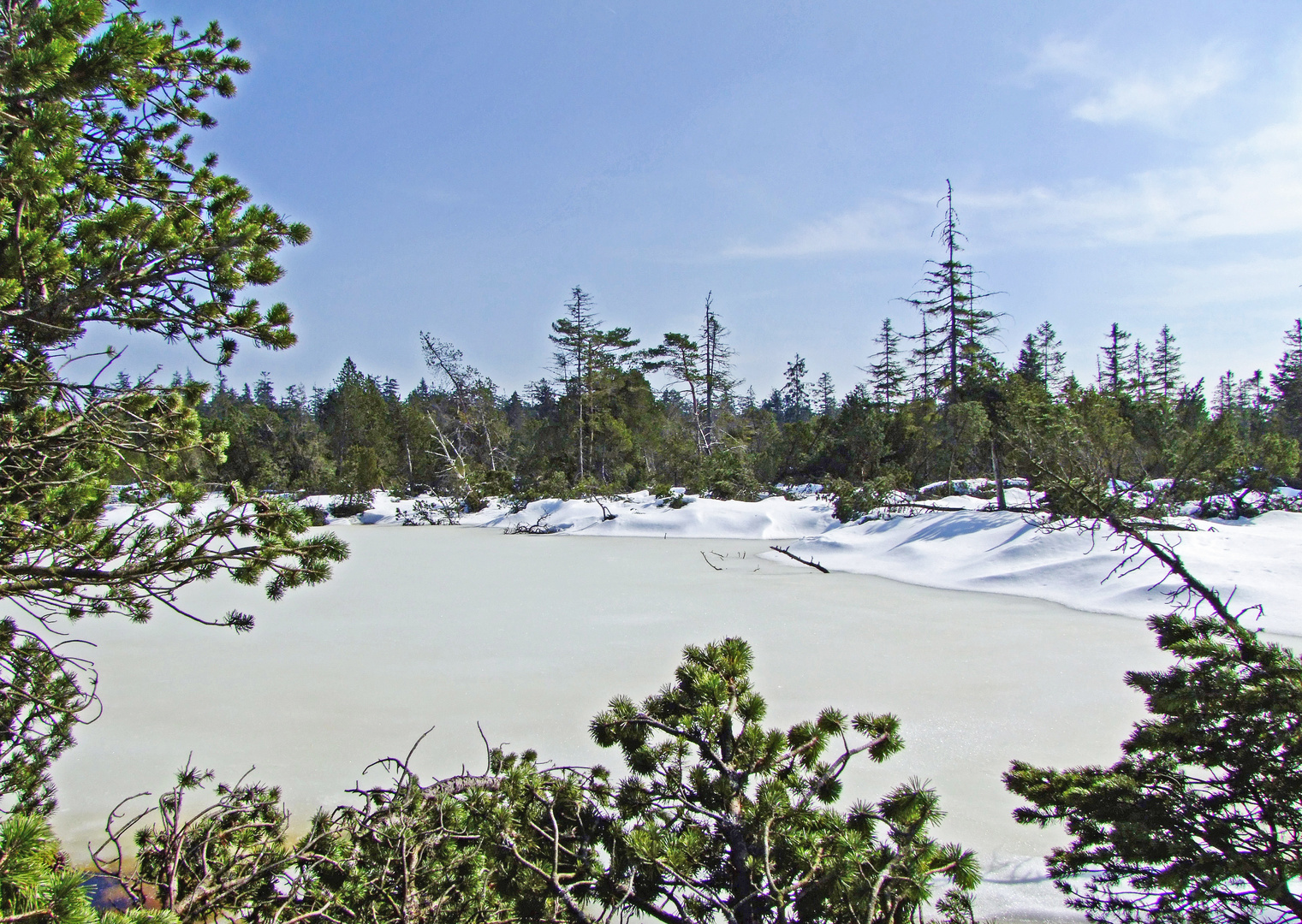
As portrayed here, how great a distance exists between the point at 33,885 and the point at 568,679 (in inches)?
183

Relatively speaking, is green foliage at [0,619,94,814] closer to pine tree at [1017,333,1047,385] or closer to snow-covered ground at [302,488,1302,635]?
snow-covered ground at [302,488,1302,635]

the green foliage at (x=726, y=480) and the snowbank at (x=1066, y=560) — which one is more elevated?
the green foliage at (x=726, y=480)

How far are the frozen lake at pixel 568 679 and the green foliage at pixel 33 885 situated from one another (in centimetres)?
264

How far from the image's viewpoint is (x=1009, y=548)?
10203 mm

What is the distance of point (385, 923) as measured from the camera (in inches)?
64.8

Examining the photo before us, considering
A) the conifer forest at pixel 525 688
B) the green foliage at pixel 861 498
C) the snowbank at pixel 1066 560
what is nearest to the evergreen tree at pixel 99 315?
the conifer forest at pixel 525 688

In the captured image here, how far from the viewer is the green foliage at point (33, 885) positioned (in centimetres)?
98

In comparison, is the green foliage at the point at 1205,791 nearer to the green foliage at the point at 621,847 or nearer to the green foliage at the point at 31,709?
the green foliage at the point at 621,847

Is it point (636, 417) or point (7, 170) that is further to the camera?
point (636, 417)

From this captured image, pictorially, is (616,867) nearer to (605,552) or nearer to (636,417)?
(605,552)

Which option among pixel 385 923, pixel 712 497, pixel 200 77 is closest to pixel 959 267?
pixel 712 497

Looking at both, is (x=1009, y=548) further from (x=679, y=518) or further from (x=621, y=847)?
(x=621, y=847)

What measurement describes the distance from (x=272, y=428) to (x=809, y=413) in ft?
136

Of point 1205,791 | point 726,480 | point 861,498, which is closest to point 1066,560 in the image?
point 861,498
